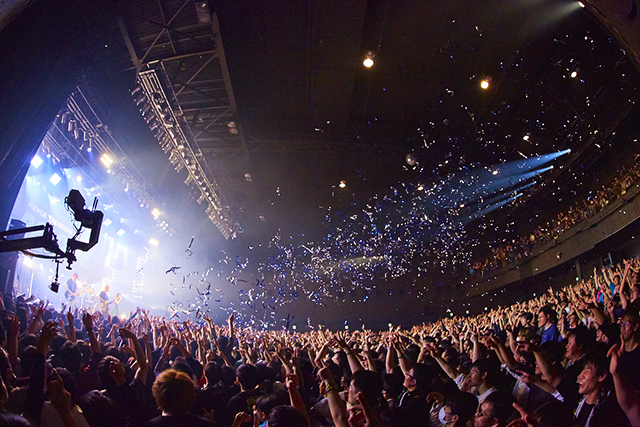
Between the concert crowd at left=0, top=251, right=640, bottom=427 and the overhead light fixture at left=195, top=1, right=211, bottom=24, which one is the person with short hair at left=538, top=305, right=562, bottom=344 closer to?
the concert crowd at left=0, top=251, right=640, bottom=427

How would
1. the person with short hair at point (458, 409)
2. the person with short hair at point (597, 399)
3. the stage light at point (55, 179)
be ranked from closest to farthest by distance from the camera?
the person with short hair at point (597, 399)
the person with short hair at point (458, 409)
the stage light at point (55, 179)

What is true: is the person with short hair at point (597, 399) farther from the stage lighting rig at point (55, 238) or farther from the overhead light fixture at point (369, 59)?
the overhead light fixture at point (369, 59)

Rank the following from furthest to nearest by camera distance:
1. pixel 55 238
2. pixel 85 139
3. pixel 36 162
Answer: pixel 36 162, pixel 85 139, pixel 55 238

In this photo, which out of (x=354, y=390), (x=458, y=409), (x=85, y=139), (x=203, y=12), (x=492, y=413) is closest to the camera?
(x=492, y=413)

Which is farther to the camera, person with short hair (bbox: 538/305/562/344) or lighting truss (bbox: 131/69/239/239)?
lighting truss (bbox: 131/69/239/239)

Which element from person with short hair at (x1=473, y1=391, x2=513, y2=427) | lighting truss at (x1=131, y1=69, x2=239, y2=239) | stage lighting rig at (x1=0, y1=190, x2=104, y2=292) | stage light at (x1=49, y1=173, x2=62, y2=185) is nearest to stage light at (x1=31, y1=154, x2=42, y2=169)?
stage light at (x1=49, y1=173, x2=62, y2=185)

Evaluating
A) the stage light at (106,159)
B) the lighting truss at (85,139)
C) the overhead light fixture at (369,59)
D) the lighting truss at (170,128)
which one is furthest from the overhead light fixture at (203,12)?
the stage light at (106,159)

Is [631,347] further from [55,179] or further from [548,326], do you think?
[55,179]

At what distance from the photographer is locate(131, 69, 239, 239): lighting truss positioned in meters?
10.3

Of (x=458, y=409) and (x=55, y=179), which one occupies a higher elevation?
(x=55, y=179)

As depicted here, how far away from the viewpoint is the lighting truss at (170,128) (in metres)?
10.3

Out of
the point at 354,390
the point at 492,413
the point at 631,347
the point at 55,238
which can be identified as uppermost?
the point at 55,238

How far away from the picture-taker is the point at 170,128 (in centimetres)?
1153

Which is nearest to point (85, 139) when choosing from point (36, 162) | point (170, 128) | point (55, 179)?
point (36, 162)
